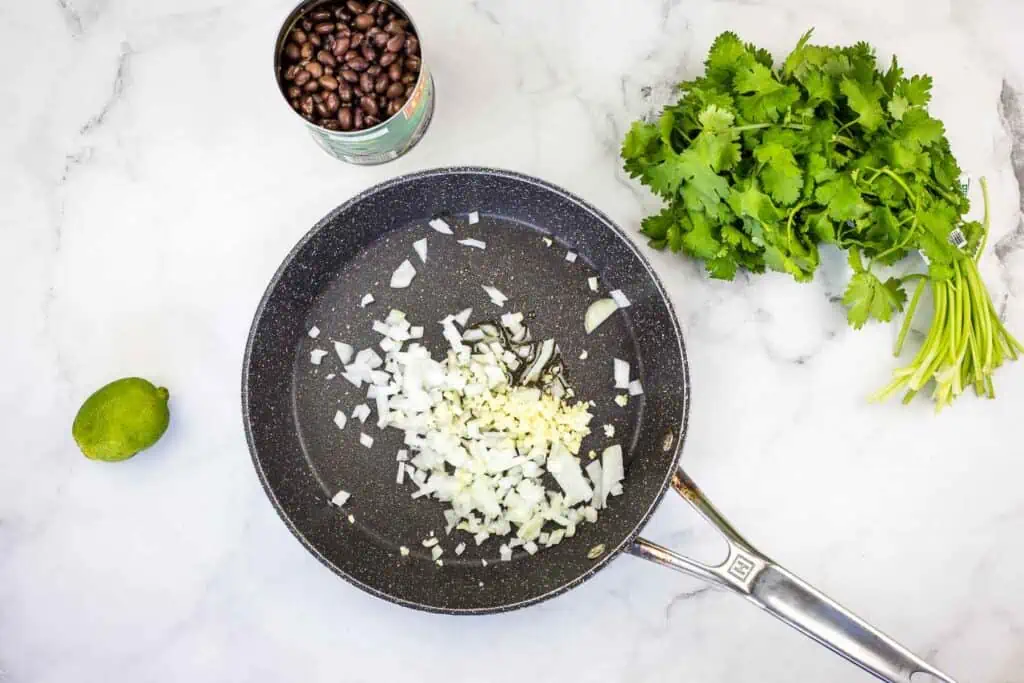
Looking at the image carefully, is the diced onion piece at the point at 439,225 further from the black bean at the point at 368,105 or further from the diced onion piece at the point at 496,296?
the black bean at the point at 368,105

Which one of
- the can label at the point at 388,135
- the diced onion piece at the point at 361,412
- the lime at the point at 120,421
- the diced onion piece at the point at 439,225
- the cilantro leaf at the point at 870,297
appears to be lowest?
the lime at the point at 120,421

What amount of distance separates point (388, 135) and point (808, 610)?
0.94m

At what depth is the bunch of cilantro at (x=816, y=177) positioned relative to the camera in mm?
1208

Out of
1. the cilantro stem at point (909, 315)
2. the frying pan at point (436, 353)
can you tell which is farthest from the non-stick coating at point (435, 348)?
the cilantro stem at point (909, 315)

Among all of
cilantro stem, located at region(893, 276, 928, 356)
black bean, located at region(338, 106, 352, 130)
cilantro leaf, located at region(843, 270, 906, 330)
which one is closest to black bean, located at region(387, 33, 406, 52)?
black bean, located at region(338, 106, 352, 130)

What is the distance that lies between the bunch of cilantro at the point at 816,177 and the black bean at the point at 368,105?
39 centimetres

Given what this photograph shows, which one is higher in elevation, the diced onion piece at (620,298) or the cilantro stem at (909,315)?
the cilantro stem at (909,315)

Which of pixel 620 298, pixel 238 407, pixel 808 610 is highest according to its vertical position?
pixel 620 298

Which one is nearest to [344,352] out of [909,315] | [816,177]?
[816,177]

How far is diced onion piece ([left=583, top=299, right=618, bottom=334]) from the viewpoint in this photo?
4.52ft

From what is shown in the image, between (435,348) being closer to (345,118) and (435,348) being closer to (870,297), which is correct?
(345,118)

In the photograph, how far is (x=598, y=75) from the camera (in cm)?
143

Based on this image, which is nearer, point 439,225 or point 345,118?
point 345,118

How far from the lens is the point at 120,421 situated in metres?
1.26
